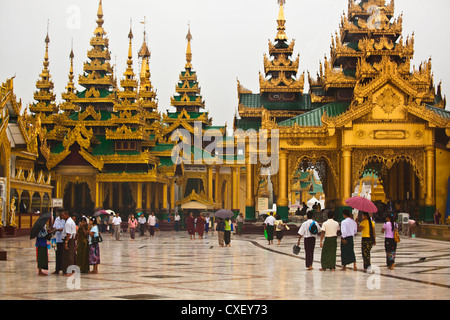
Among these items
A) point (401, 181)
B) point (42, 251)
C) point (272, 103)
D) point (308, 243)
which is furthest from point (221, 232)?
point (272, 103)

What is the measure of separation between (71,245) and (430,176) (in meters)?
24.9

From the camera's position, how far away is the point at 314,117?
A: 40.1m

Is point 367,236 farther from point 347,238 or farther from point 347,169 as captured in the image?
point 347,169

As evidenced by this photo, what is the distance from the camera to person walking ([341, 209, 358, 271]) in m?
16.8

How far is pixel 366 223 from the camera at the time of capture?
55.8 ft

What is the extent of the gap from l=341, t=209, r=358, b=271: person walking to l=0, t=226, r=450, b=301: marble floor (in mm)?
245

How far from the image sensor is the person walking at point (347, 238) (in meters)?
16.8

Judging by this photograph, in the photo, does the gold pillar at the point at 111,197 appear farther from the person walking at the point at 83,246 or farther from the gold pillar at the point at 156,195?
the person walking at the point at 83,246

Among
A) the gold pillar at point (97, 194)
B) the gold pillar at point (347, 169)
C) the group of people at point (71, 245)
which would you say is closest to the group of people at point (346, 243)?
the group of people at point (71, 245)

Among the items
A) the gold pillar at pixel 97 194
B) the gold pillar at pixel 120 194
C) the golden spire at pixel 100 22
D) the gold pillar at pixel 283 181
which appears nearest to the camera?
the gold pillar at pixel 283 181

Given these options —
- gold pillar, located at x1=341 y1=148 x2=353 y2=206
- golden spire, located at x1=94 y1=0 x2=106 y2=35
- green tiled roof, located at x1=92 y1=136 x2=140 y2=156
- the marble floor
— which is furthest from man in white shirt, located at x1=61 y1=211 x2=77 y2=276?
golden spire, located at x1=94 y1=0 x2=106 y2=35

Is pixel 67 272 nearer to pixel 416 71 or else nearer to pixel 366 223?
pixel 366 223

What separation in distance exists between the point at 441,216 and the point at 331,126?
7.25 m

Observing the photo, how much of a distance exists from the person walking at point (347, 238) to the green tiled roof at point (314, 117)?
21884 millimetres
